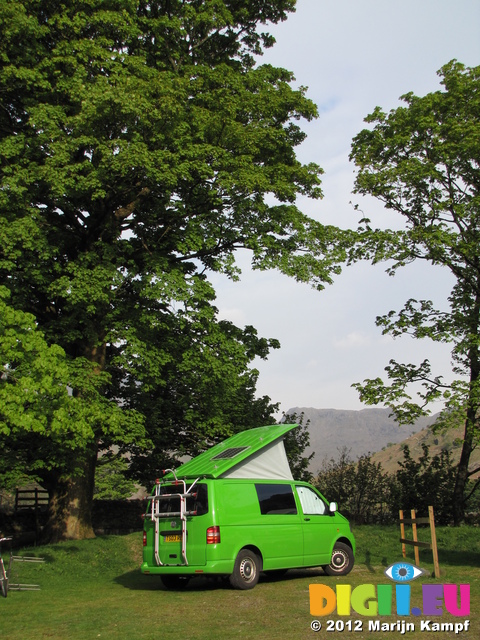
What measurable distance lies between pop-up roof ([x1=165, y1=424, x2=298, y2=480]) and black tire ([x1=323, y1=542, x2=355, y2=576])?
1.81m

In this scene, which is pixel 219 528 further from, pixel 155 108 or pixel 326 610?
pixel 155 108

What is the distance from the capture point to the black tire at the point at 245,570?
466 inches

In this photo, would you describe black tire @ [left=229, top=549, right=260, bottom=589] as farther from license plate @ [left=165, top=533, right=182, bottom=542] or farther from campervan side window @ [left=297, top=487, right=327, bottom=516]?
campervan side window @ [left=297, top=487, right=327, bottom=516]

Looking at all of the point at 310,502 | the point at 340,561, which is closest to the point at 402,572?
the point at 340,561

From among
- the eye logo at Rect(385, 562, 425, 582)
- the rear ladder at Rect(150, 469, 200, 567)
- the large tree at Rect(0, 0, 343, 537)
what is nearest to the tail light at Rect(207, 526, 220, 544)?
the rear ladder at Rect(150, 469, 200, 567)

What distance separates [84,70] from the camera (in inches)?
767

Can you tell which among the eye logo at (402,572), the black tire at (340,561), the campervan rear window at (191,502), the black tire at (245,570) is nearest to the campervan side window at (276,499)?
the black tire at (245,570)

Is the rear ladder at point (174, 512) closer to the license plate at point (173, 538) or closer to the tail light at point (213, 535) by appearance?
the license plate at point (173, 538)

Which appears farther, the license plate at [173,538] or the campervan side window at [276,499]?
the campervan side window at [276,499]

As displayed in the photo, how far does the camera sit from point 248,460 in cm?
1339

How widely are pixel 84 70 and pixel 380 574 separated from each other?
15.9m

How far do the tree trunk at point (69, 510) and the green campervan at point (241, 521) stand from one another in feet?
26.4

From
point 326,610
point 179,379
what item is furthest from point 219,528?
point 179,379

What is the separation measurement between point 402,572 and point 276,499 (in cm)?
274
